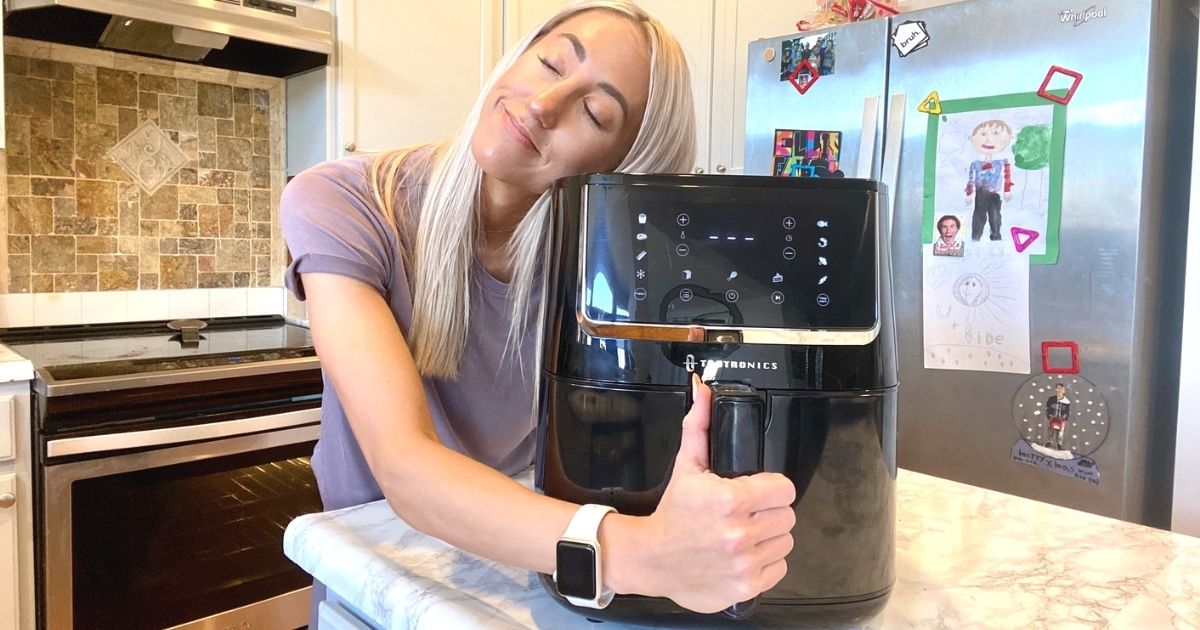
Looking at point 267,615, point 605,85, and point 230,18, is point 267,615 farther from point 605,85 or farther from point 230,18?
point 605,85

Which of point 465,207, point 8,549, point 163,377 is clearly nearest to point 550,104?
point 465,207

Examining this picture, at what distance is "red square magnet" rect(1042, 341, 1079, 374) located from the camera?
5.08 ft

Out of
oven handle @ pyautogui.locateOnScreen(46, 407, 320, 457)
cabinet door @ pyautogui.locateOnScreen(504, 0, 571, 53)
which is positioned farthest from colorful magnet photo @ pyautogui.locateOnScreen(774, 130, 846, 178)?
oven handle @ pyautogui.locateOnScreen(46, 407, 320, 457)

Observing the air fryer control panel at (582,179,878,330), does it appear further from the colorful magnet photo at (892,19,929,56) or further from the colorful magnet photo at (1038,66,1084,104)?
the colorful magnet photo at (892,19,929,56)

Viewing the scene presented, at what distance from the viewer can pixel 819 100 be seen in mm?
1930

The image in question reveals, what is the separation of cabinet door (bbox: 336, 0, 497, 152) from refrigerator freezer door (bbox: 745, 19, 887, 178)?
0.86 meters

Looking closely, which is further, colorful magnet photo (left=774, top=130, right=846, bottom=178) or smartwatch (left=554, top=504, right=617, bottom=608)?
colorful magnet photo (left=774, top=130, right=846, bottom=178)

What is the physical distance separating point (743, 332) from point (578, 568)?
0.53 feet

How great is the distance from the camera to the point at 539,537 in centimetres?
47

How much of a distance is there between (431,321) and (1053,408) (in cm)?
131

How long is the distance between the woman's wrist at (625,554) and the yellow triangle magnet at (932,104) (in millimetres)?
1540

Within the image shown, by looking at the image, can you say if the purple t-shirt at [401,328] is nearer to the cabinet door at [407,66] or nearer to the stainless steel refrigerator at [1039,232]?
the stainless steel refrigerator at [1039,232]

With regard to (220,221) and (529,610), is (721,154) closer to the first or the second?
(220,221)

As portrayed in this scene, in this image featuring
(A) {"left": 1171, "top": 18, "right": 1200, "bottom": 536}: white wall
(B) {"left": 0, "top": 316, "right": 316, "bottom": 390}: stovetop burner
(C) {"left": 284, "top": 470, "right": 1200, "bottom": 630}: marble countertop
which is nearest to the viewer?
(C) {"left": 284, "top": 470, "right": 1200, "bottom": 630}: marble countertop
